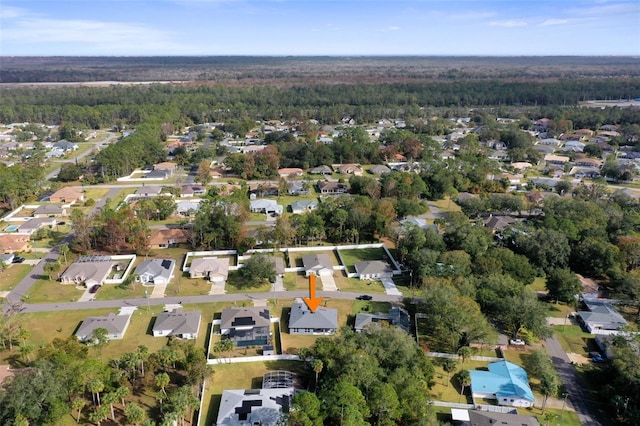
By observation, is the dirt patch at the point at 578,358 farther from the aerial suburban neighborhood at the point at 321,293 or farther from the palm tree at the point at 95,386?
the palm tree at the point at 95,386

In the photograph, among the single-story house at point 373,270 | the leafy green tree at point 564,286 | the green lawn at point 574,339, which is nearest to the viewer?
the green lawn at point 574,339

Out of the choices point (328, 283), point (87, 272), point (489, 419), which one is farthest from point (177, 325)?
point (489, 419)

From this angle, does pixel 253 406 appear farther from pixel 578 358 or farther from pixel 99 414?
pixel 578 358

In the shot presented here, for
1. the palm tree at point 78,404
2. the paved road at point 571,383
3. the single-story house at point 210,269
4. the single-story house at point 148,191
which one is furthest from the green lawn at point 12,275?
the paved road at point 571,383

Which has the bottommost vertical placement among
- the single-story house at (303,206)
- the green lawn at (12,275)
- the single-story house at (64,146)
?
the green lawn at (12,275)

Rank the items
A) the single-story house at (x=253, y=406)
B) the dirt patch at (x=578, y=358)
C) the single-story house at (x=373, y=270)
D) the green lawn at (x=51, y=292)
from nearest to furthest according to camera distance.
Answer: the single-story house at (x=253, y=406) < the dirt patch at (x=578, y=358) < the green lawn at (x=51, y=292) < the single-story house at (x=373, y=270)
